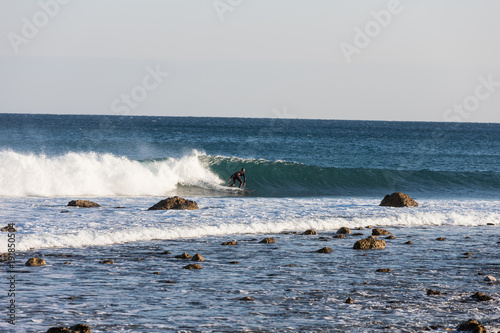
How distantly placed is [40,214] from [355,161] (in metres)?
40.8

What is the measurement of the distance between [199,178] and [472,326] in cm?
2969

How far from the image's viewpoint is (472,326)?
846 cm

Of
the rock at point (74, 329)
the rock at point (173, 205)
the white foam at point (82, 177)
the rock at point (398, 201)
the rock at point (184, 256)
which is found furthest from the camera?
the white foam at point (82, 177)

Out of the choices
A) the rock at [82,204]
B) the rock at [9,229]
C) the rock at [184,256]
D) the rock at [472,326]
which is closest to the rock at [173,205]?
the rock at [82,204]

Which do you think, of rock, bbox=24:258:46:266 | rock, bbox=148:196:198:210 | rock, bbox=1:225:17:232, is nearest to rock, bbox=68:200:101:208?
rock, bbox=148:196:198:210

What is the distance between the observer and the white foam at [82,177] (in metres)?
28.3

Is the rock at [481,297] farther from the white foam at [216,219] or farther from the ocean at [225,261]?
the white foam at [216,219]

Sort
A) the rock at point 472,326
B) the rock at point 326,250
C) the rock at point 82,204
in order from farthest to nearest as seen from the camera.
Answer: the rock at point 82,204 < the rock at point 326,250 < the rock at point 472,326

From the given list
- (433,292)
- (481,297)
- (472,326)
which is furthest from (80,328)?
(481,297)

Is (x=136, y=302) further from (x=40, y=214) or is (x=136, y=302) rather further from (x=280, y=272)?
(x=40, y=214)

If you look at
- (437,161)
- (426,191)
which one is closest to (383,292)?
(426,191)

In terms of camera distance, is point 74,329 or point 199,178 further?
point 199,178

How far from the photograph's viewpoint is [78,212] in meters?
20.2

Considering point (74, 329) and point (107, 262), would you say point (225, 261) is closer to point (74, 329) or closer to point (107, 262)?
point (107, 262)
